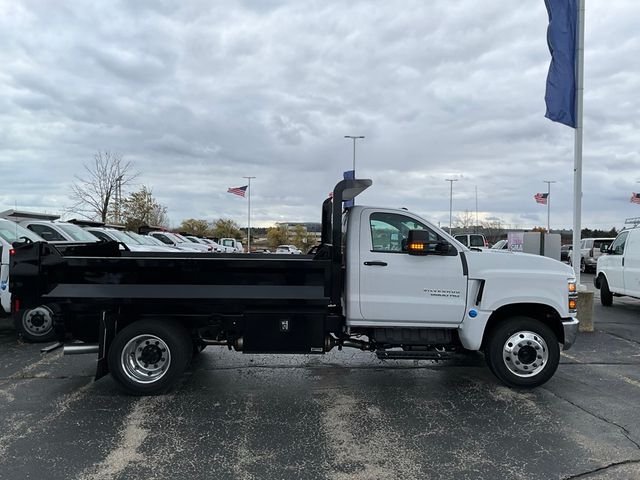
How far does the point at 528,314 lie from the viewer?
232 inches

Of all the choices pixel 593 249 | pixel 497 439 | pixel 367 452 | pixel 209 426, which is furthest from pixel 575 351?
pixel 593 249

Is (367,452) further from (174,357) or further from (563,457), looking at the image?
(174,357)

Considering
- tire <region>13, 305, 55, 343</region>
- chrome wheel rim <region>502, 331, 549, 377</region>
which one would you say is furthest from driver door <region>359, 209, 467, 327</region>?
tire <region>13, 305, 55, 343</region>

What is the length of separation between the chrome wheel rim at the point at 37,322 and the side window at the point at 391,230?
4.87 m

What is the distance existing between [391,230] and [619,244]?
9.08 metres

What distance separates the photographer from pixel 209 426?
4.62m

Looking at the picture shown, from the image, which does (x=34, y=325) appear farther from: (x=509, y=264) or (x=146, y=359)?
(x=509, y=264)

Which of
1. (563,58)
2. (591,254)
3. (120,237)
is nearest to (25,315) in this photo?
(120,237)

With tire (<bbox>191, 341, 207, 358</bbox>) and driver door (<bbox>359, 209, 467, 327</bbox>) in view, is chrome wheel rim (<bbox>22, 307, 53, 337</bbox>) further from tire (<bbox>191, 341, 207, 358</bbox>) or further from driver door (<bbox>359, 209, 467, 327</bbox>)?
driver door (<bbox>359, 209, 467, 327</bbox>)

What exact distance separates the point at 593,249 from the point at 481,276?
24231 mm

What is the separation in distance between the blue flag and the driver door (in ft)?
21.4

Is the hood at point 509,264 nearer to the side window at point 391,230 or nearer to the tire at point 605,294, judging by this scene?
the side window at point 391,230

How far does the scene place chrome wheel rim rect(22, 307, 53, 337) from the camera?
7.06 meters

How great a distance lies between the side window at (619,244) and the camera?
11789mm
